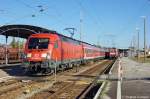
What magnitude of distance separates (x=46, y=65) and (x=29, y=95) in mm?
11127

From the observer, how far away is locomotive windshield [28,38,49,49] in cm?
2984

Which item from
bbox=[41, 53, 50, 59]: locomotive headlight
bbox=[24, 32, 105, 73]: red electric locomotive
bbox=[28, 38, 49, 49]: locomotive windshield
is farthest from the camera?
bbox=[28, 38, 49, 49]: locomotive windshield

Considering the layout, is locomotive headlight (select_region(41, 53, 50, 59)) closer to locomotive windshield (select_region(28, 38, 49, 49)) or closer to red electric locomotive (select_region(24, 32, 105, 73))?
red electric locomotive (select_region(24, 32, 105, 73))

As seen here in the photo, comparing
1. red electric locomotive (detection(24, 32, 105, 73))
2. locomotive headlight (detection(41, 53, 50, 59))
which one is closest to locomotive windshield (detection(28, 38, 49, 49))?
red electric locomotive (detection(24, 32, 105, 73))

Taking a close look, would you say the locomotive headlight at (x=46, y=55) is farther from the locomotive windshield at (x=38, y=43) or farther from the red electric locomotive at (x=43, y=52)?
the locomotive windshield at (x=38, y=43)

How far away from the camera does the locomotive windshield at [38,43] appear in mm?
29844

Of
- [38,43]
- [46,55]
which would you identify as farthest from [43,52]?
[38,43]

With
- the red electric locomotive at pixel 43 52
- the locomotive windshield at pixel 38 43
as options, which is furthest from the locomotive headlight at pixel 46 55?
the locomotive windshield at pixel 38 43

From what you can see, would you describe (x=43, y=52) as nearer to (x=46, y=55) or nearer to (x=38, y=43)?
(x=46, y=55)

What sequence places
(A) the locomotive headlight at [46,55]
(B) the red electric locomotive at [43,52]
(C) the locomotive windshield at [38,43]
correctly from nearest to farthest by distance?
(B) the red electric locomotive at [43,52], (A) the locomotive headlight at [46,55], (C) the locomotive windshield at [38,43]

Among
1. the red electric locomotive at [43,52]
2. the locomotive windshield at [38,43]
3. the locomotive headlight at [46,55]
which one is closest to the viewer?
the red electric locomotive at [43,52]

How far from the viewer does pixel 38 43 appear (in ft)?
98.5

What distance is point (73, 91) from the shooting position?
2009 cm

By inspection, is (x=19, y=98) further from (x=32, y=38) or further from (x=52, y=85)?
(x=32, y=38)
